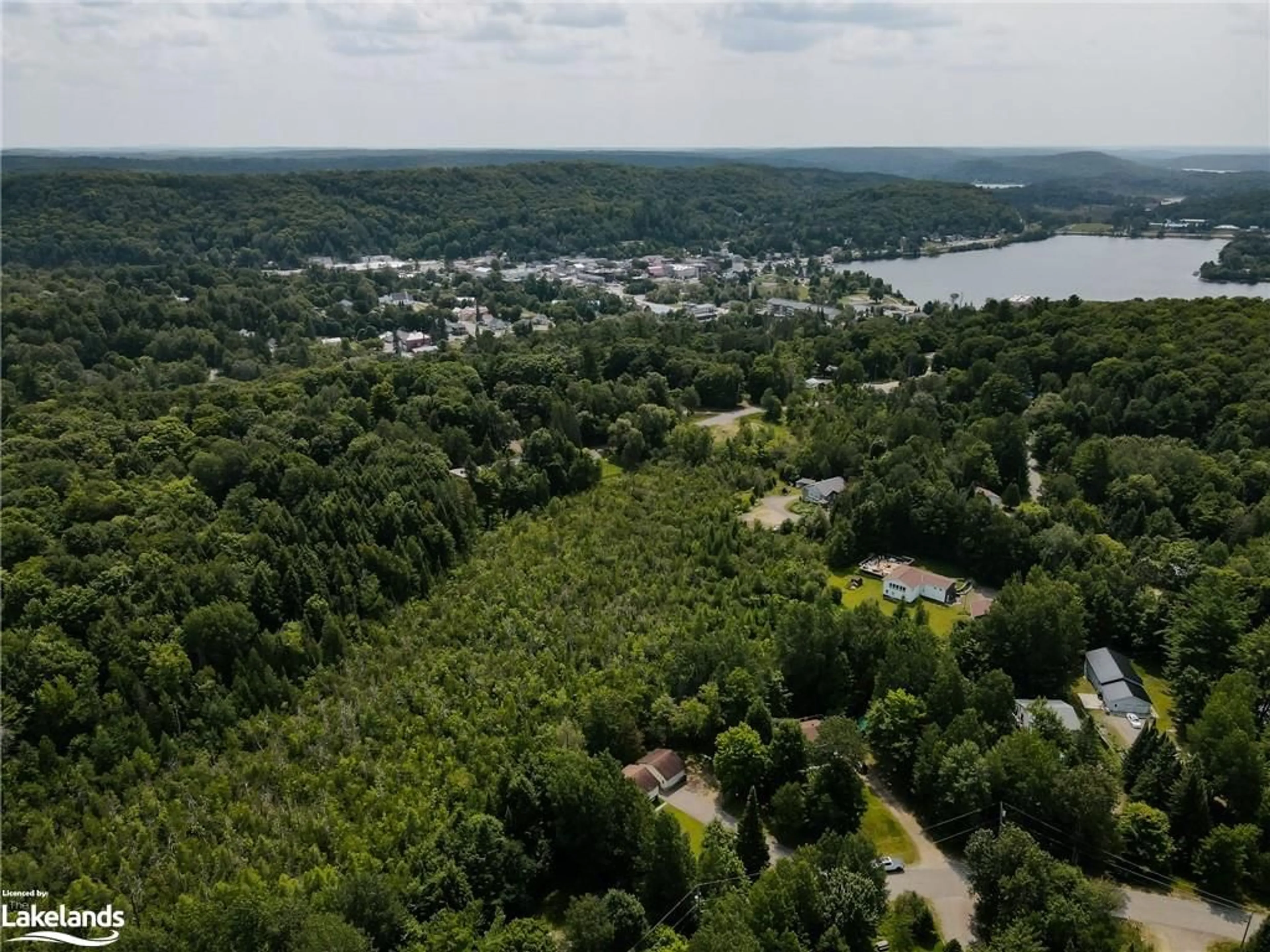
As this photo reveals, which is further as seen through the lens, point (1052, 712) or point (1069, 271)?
point (1069, 271)

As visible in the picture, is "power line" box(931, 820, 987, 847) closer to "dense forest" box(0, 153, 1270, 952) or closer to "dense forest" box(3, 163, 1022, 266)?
"dense forest" box(0, 153, 1270, 952)

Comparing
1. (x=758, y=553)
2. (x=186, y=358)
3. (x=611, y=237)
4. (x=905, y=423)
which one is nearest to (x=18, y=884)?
(x=758, y=553)

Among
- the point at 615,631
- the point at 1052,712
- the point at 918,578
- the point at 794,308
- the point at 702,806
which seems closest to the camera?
the point at 702,806

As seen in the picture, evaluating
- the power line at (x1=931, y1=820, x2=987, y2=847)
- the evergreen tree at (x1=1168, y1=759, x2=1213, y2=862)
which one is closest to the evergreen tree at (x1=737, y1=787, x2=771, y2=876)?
the power line at (x1=931, y1=820, x2=987, y2=847)

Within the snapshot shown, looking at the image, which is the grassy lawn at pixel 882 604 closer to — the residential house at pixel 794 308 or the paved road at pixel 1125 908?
the paved road at pixel 1125 908

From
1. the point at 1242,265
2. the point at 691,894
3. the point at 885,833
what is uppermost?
the point at 1242,265

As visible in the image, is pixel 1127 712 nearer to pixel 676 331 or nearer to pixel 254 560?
pixel 254 560

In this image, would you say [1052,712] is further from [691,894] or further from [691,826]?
[691,894]

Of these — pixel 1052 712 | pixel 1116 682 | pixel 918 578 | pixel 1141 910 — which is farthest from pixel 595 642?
pixel 1116 682
